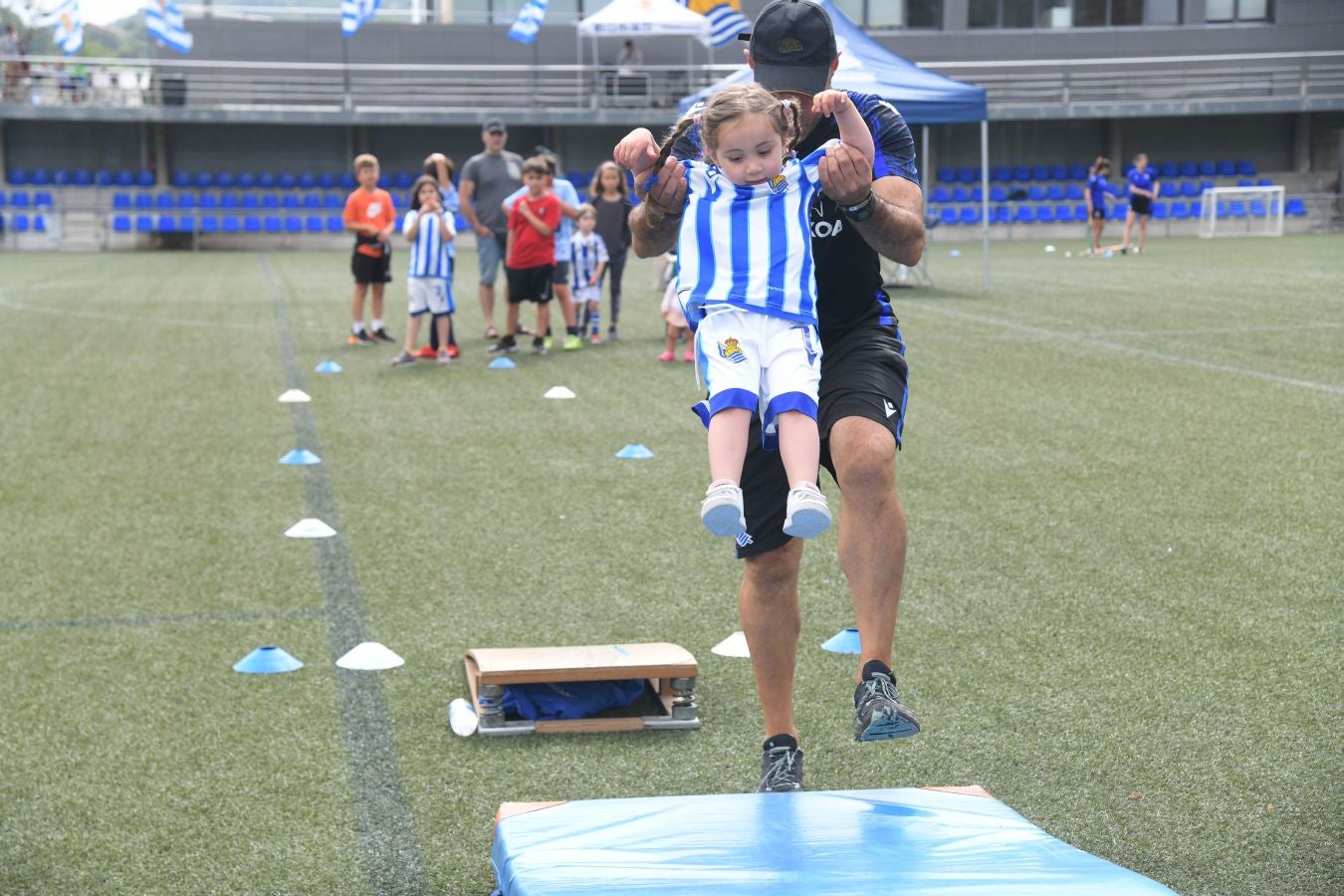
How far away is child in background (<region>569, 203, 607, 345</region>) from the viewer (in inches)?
599

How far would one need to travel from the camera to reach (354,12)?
3578 centimetres

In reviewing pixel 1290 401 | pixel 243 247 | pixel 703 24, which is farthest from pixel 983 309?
pixel 243 247

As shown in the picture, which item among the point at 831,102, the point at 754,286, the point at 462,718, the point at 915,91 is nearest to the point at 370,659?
the point at 462,718

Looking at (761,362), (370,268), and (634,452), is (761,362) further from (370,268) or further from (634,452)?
(370,268)

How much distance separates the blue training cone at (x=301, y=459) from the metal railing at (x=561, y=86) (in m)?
30.3

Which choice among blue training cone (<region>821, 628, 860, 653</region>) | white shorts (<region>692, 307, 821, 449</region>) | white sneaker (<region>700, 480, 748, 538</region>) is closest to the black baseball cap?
white shorts (<region>692, 307, 821, 449</region>)

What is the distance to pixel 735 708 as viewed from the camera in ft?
16.3

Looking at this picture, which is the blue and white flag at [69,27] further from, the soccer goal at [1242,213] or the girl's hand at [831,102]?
the girl's hand at [831,102]

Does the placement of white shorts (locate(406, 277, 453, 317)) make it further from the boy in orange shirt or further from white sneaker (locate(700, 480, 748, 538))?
white sneaker (locate(700, 480, 748, 538))

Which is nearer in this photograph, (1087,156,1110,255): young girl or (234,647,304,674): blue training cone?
(234,647,304,674): blue training cone

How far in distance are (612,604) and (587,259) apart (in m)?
9.45

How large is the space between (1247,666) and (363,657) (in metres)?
3.01

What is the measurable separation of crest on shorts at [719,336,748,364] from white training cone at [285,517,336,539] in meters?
3.97

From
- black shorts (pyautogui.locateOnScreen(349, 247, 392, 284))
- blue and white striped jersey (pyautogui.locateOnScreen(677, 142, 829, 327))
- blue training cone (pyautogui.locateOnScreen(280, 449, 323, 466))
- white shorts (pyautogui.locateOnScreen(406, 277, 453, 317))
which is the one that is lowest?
blue training cone (pyautogui.locateOnScreen(280, 449, 323, 466))
